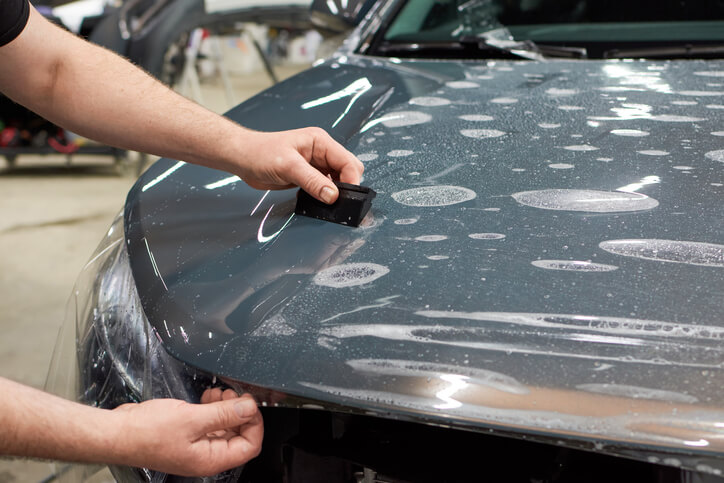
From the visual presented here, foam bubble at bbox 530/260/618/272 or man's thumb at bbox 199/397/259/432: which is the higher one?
foam bubble at bbox 530/260/618/272

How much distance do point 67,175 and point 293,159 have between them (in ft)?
13.6

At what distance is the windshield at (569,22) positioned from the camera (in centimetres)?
142

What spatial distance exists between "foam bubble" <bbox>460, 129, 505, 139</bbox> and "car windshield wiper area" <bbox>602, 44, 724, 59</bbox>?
50 centimetres

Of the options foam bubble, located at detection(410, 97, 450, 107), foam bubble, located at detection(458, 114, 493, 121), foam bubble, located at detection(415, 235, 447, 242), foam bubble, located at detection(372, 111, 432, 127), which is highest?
foam bubble, located at detection(410, 97, 450, 107)

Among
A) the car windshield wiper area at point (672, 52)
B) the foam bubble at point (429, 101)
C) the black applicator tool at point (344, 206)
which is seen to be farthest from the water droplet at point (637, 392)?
the car windshield wiper area at point (672, 52)

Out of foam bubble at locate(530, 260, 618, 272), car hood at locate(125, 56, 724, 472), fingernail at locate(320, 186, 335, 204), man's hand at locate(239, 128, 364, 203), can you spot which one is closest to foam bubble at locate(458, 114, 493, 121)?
car hood at locate(125, 56, 724, 472)

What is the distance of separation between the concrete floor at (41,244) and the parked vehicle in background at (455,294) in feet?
2.52

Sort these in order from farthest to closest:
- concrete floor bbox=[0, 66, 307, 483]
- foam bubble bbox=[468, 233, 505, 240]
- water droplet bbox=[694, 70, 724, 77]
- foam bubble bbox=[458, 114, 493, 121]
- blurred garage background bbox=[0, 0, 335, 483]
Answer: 1. blurred garage background bbox=[0, 0, 335, 483]
2. concrete floor bbox=[0, 66, 307, 483]
3. water droplet bbox=[694, 70, 724, 77]
4. foam bubble bbox=[458, 114, 493, 121]
5. foam bubble bbox=[468, 233, 505, 240]

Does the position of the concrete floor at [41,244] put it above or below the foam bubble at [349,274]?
below

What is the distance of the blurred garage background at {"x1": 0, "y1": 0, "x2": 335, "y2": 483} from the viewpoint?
2535mm

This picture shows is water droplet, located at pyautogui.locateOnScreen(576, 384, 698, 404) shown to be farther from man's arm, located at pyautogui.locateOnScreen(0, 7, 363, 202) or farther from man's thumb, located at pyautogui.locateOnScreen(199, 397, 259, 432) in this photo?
man's arm, located at pyautogui.locateOnScreen(0, 7, 363, 202)

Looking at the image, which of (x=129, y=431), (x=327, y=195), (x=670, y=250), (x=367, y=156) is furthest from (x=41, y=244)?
(x=670, y=250)

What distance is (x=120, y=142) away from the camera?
1123 mm

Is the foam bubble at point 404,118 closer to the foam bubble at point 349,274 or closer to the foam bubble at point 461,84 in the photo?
the foam bubble at point 461,84
